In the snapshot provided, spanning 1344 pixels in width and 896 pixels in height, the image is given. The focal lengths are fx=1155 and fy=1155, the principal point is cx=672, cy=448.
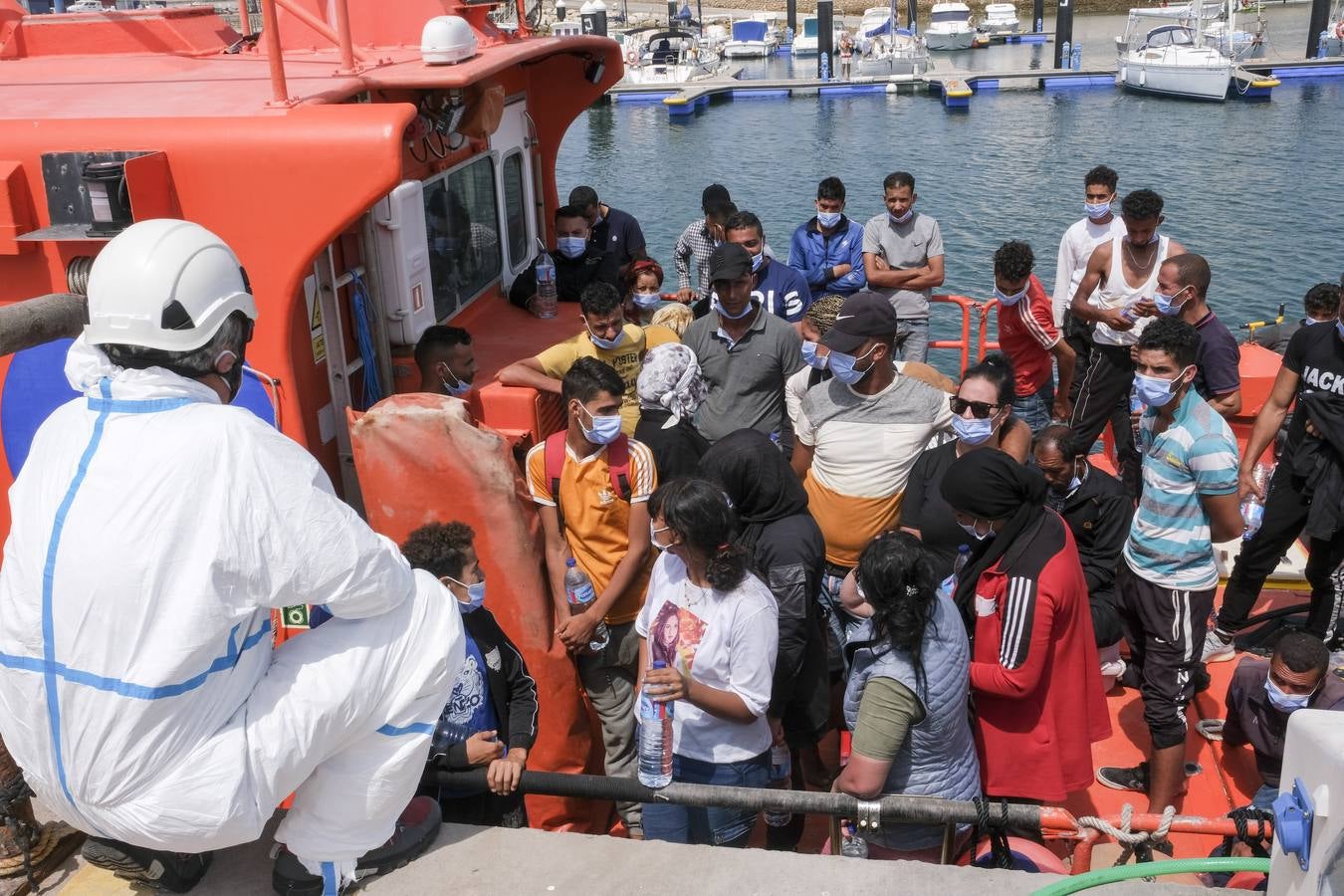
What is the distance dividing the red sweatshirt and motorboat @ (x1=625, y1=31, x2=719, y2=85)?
152 feet

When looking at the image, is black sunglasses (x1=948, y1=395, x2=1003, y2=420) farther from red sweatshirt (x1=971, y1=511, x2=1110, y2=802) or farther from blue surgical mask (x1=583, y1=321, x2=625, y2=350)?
blue surgical mask (x1=583, y1=321, x2=625, y2=350)

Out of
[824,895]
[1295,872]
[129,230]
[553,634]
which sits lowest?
[553,634]

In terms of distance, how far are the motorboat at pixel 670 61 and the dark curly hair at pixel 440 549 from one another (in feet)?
153

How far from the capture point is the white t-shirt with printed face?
3459mm

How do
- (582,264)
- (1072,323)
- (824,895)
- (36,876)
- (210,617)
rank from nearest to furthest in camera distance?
(210,617) < (824,895) < (36,876) < (582,264) < (1072,323)

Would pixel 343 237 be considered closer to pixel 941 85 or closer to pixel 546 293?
pixel 546 293

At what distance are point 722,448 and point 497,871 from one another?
1.74 meters

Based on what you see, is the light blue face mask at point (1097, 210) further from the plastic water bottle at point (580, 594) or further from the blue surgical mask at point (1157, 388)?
the plastic water bottle at point (580, 594)

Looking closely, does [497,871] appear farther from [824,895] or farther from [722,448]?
[722,448]

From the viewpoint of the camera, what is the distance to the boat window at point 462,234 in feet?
18.6

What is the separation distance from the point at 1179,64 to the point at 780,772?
41.8 metres

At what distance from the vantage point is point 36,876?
317cm

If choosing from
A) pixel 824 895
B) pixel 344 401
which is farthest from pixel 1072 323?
pixel 824 895

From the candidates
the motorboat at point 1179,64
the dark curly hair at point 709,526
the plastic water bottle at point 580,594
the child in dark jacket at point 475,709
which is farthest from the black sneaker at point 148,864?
the motorboat at point 1179,64
